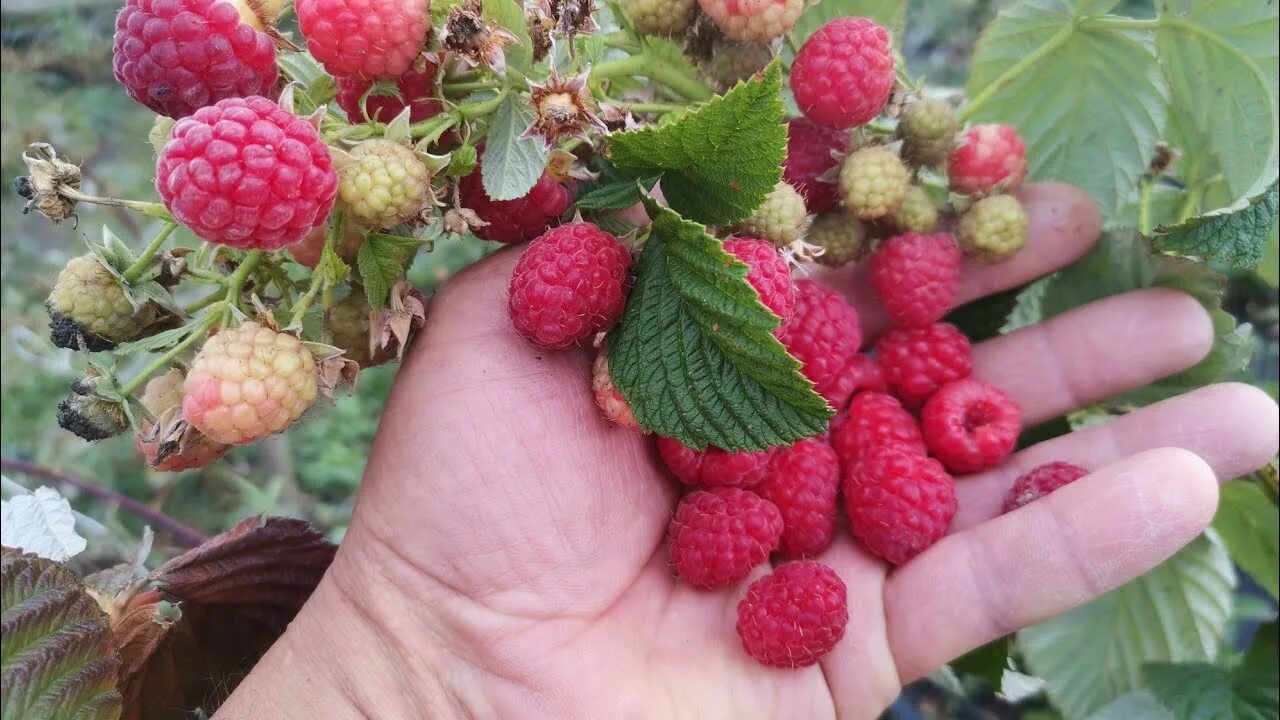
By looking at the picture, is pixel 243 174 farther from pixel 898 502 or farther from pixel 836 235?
pixel 898 502

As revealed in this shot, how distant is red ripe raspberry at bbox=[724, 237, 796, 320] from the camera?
115 centimetres

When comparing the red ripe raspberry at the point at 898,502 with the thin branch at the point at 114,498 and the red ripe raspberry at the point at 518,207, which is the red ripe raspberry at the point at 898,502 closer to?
the red ripe raspberry at the point at 518,207

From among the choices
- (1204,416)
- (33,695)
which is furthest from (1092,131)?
(33,695)

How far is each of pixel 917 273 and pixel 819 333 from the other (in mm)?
224

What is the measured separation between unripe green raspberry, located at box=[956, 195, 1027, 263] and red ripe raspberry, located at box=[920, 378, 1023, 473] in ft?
0.75

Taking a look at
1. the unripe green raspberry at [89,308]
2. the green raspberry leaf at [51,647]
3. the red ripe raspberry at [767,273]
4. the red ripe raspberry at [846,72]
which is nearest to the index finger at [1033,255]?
the red ripe raspberry at [846,72]

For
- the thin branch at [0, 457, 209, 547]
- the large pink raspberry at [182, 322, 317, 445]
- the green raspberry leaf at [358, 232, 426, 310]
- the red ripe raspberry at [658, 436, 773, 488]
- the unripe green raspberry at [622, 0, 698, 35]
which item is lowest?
the thin branch at [0, 457, 209, 547]

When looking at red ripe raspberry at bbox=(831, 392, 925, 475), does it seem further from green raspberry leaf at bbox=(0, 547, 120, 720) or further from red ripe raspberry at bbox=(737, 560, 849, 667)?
green raspberry leaf at bbox=(0, 547, 120, 720)

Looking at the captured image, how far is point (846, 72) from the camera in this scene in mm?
1299

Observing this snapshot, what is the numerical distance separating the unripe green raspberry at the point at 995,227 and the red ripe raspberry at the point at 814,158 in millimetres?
224

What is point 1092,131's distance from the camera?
1718 mm

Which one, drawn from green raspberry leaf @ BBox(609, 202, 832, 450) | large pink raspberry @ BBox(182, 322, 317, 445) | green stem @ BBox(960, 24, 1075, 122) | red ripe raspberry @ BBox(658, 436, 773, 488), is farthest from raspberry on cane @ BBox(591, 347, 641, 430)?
green stem @ BBox(960, 24, 1075, 122)

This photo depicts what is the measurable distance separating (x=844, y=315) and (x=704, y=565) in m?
0.42

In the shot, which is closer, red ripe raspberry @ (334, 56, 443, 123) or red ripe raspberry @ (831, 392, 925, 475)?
red ripe raspberry @ (334, 56, 443, 123)
